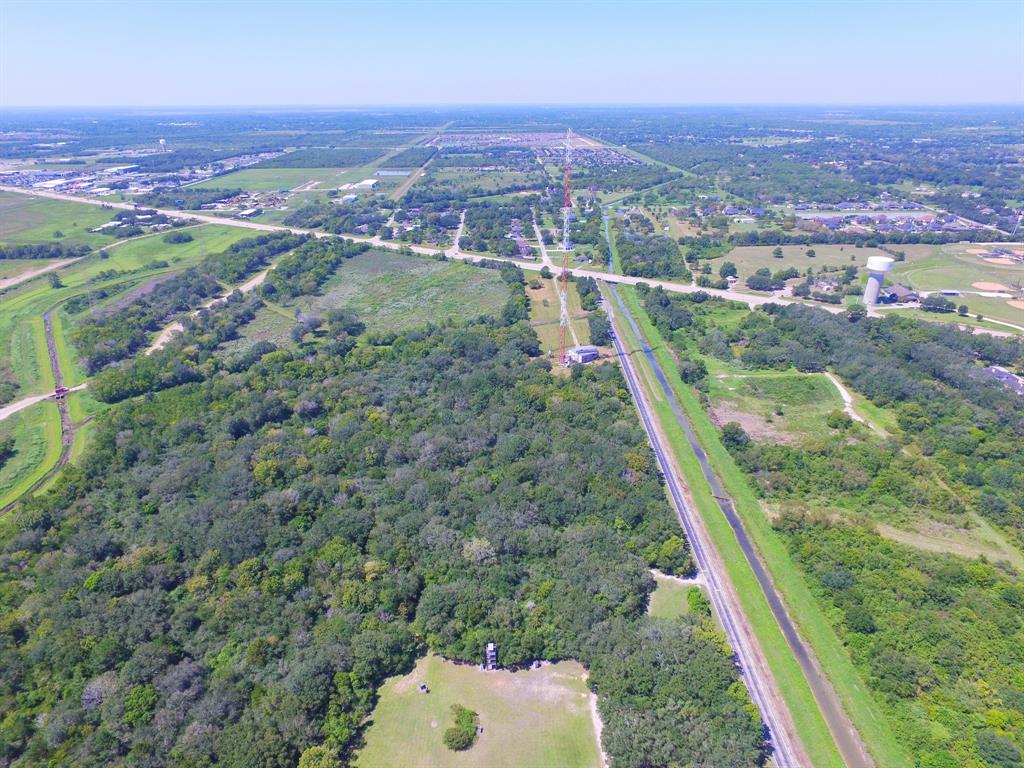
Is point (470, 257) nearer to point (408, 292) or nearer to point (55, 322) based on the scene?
point (408, 292)

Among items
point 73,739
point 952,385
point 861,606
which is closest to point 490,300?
point 952,385

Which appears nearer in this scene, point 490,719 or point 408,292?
point 490,719

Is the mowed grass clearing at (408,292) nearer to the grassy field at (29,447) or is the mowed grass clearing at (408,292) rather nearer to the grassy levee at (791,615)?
→ the grassy field at (29,447)

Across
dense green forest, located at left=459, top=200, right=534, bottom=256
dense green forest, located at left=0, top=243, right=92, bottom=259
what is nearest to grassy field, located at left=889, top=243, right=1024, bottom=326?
dense green forest, located at left=459, top=200, right=534, bottom=256

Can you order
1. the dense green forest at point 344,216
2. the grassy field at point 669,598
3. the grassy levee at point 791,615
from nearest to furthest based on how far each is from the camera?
the grassy levee at point 791,615
the grassy field at point 669,598
the dense green forest at point 344,216

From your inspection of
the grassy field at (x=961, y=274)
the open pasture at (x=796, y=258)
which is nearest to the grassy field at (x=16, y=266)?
the open pasture at (x=796, y=258)

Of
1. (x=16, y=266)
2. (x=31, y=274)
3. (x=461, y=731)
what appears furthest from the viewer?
(x=16, y=266)

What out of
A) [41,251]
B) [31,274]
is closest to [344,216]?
[41,251]
